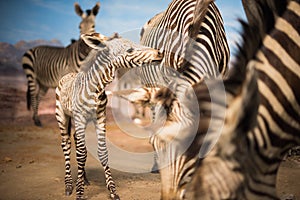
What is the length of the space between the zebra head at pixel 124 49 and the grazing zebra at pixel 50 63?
199 inches

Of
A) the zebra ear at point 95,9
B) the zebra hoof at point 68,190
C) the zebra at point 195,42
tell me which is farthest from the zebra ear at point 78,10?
the zebra hoof at point 68,190

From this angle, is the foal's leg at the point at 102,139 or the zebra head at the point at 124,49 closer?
the zebra head at the point at 124,49

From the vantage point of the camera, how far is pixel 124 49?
403 cm

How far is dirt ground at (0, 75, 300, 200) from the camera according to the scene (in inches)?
165

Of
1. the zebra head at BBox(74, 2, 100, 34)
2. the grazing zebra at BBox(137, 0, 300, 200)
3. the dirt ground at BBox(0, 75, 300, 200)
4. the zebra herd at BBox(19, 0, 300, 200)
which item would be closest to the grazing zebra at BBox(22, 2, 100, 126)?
the zebra head at BBox(74, 2, 100, 34)

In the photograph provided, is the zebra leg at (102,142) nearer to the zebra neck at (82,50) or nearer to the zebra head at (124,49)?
the zebra head at (124,49)

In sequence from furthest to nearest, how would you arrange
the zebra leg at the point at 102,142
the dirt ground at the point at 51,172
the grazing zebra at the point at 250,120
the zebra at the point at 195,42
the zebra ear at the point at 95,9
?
the zebra ear at the point at 95,9, the dirt ground at the point at 51,172, the zebra leg at the point at 102,142, the zebra at the point at 195,42, the grazing zebra at the point at 250,120

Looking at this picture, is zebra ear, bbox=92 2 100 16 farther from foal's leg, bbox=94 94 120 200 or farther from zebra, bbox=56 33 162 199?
foal's leg, bbox=94 94 120 200

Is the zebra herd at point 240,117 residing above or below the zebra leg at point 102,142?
above

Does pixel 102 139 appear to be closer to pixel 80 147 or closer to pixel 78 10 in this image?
pixel 80 147

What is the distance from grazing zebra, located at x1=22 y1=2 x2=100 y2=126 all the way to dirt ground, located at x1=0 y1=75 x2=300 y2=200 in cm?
161

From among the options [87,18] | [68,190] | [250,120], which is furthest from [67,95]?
[87,18]

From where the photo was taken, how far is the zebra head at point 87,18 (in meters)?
9.91

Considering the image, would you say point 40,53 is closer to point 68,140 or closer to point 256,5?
point 68,140
